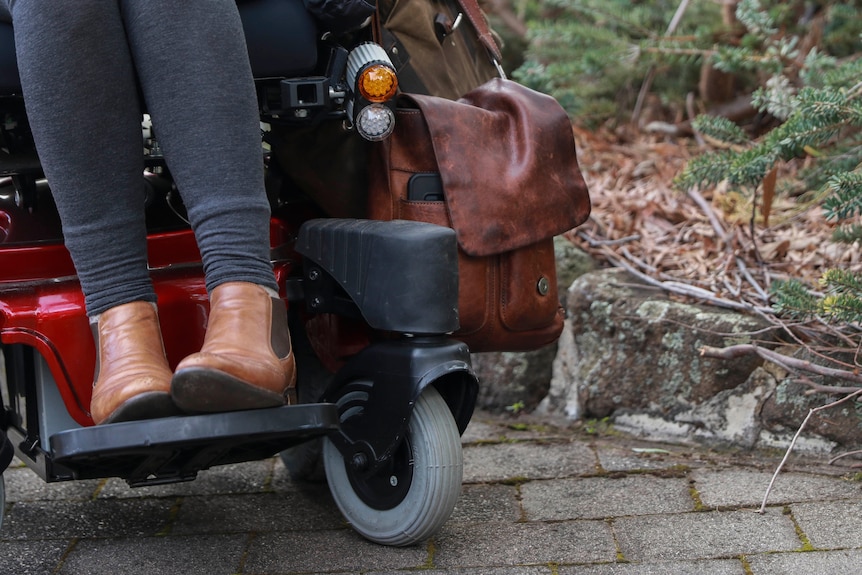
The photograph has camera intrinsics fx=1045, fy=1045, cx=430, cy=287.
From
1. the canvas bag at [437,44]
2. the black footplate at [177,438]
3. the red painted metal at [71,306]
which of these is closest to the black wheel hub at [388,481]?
the black footplate at [177,438]

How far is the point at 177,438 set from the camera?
4.25 ft

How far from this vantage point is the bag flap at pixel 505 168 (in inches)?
63.7

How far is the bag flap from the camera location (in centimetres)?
162

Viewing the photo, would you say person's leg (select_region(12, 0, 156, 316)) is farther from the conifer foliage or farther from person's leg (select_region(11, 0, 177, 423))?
the conifer foliage

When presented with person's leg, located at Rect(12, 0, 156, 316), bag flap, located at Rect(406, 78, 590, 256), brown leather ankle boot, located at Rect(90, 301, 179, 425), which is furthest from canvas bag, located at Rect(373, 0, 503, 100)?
brown leather ankle boot, located at Rect(90, 301, 179, 425)

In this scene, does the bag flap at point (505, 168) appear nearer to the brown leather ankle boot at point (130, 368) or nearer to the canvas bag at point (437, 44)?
the canvas bag at point (437, 44)

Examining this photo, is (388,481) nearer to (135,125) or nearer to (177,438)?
(177,438)

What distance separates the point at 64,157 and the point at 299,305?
52cm

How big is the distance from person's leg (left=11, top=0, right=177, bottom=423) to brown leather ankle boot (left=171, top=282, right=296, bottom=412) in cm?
6

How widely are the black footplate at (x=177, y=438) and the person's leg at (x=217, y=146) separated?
32mm

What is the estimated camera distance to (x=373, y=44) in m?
1.63

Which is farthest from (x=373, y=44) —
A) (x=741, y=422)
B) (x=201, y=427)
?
(x=741, y=422)

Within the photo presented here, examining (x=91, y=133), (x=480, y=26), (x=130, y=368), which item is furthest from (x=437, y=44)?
(x=130, y=368)

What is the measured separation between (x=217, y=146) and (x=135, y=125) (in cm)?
12
